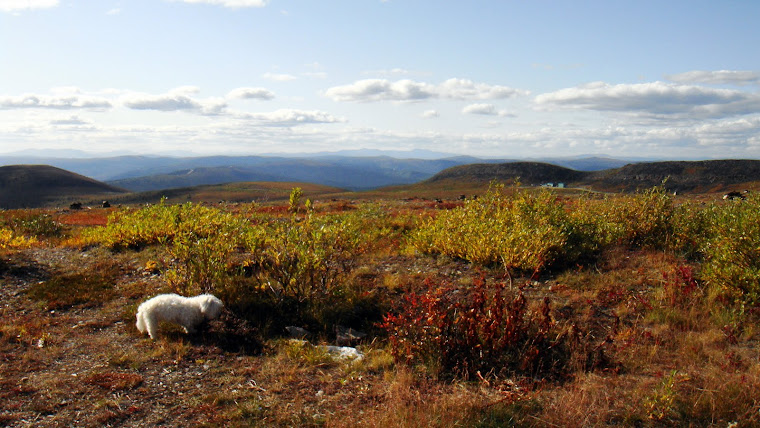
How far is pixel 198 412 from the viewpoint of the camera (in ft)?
14.3

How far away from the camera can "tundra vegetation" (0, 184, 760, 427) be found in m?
4.32

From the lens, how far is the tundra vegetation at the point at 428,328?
4316mm

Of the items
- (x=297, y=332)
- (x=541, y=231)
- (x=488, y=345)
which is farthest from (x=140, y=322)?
(x=541, y=231)

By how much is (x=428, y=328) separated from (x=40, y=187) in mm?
199132

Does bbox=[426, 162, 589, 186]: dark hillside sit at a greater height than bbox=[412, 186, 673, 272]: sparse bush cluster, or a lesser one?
greater

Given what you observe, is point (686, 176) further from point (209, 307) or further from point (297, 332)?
point (209, 307)

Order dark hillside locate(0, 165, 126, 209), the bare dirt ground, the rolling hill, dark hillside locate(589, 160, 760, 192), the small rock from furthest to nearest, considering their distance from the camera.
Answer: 1. dark hillside locate(0, 165, 126, 209)
2. the rolling hill
3. dark hillside locate(589, 160, 760, 192)
4. the small rock
5. the bare dirt ground

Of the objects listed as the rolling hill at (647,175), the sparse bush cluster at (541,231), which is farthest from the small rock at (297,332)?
the rolling hill at (647,175)

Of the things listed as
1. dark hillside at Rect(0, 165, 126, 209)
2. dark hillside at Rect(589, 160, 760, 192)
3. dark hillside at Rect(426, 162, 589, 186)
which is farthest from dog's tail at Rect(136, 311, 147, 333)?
dark hillside at Rect(0, 165, 126, 209)

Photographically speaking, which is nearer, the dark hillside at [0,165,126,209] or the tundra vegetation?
the tundra vegetation

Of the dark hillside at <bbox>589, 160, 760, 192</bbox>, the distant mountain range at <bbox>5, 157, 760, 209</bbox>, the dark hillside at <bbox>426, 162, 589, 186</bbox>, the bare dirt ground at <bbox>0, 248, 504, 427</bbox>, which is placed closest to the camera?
the bare dirt ground at <bbox>0, 248, 504, 427</bbox>

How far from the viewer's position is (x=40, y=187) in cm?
15825

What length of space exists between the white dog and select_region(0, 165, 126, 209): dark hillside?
160726 millimetres

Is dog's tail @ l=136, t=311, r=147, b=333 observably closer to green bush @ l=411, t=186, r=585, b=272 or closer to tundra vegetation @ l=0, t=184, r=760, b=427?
tundra vegetation @ l=0, t=184, r=760, b=427
